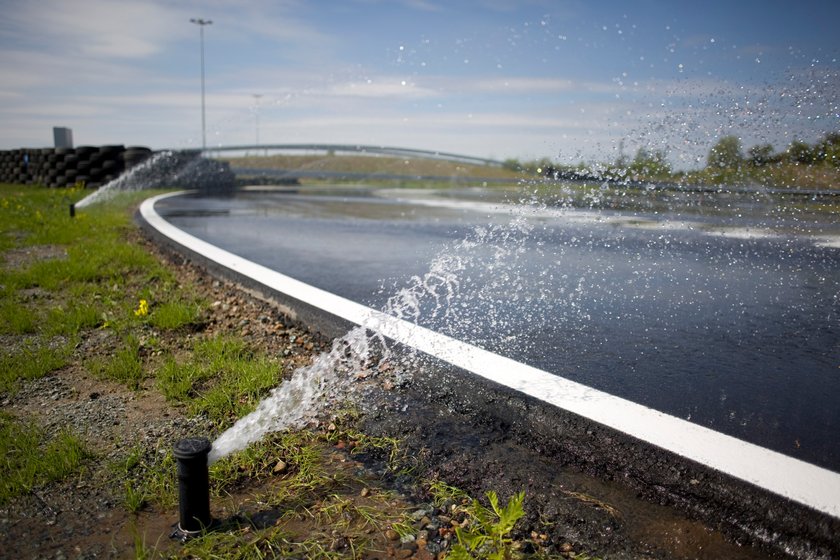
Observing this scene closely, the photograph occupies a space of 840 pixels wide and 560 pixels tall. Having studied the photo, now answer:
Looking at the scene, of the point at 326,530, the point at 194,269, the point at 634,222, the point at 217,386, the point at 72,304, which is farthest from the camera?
the point at 634,222

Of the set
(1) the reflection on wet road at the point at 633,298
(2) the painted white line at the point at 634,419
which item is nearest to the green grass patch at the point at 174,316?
(2) the painted white line at the point at 634,419

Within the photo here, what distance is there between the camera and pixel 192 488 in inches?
80.6

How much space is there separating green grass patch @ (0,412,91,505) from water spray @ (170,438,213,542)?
70cm

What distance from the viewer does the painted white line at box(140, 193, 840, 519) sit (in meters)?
2.09

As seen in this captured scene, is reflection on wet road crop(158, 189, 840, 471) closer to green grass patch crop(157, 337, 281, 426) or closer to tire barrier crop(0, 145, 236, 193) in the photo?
green grass patch crop(157, 337, 281, 426)

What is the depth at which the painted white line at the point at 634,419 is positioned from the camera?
209 cm

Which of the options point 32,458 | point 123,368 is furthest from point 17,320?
point 32,458

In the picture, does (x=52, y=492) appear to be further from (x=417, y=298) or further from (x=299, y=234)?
(x=299, y=234)

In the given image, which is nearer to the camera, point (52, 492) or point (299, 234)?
point (52, 492)

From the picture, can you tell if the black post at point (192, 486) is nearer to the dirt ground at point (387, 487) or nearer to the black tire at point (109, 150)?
the dirt ground at point (387, 487)

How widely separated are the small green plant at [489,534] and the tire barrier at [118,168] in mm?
21645

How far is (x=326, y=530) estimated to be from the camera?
2.12 m

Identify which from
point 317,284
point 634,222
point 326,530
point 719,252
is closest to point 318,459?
point 326,530

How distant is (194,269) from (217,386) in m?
3.70
